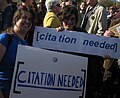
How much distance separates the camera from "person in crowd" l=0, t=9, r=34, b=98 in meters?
3.82

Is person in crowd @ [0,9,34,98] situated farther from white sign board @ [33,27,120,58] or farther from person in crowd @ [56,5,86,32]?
white sign board @ [33,27,120,58]

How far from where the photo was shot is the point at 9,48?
12.7 feet

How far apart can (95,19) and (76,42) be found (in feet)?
5.00

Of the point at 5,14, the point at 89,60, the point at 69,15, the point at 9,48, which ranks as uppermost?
the point at 5,14

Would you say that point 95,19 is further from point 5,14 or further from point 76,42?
point 5,14

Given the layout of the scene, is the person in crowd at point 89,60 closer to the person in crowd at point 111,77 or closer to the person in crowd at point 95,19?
the person in crowd at point 111,77

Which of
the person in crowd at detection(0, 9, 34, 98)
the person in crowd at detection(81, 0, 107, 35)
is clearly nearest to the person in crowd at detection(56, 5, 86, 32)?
the person in crowd at detection(0, 9, 34, 98)

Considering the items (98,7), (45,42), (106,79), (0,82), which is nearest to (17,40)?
(0,82)

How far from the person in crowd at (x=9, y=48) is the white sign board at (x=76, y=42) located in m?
1.68

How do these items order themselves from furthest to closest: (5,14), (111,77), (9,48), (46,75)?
(5,14) < (111,77) < (46,75) < (9,48)

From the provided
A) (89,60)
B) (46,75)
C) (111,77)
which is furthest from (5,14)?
(46,75)

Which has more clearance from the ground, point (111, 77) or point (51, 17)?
point (51, 17)

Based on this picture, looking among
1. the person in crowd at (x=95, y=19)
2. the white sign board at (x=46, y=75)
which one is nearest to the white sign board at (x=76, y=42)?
the person in crowd at (x=95, y=19)

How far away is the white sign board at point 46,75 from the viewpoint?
13.2 feet
